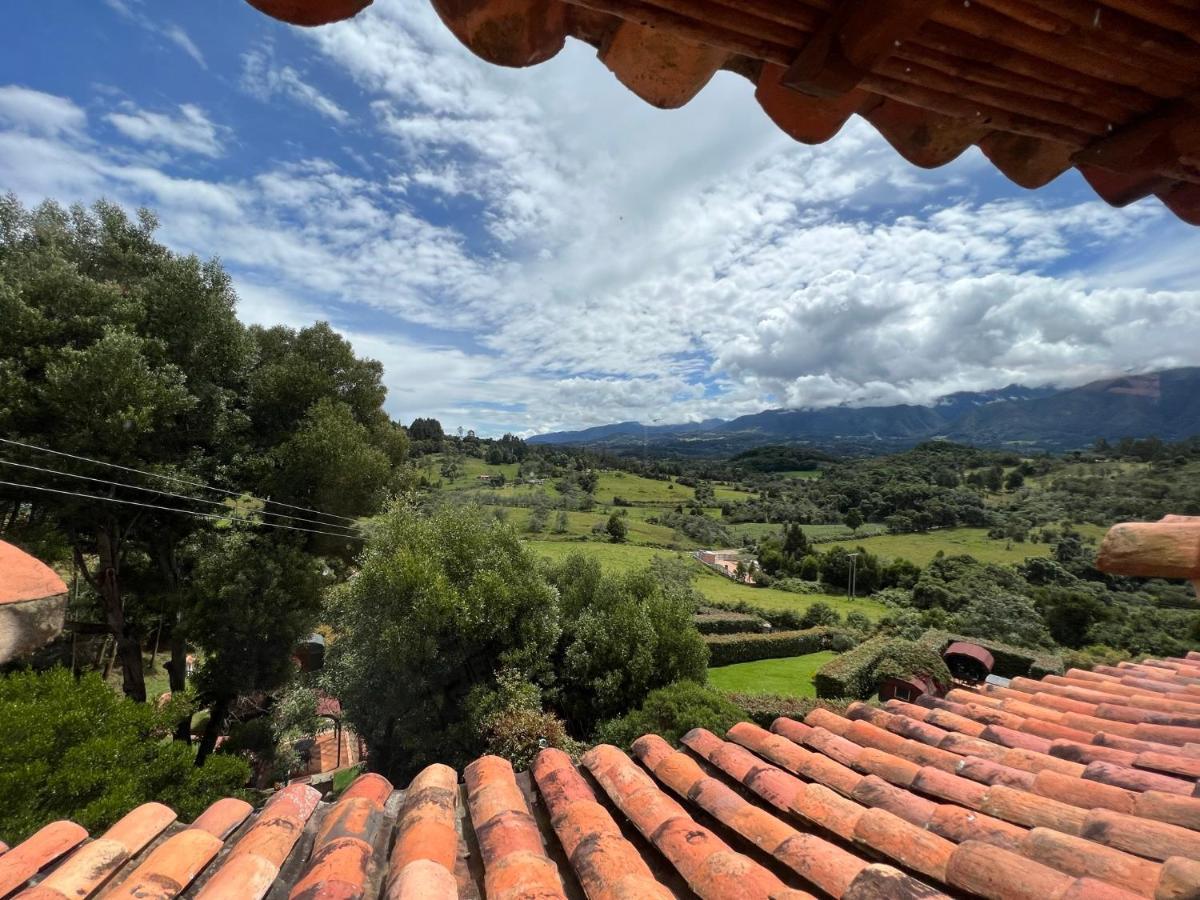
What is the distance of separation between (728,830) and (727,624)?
31175 mm

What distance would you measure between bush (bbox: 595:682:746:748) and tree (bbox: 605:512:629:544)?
4338cm

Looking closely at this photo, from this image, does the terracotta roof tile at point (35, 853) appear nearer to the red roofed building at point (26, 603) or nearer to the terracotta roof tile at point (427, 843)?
the red roofed building at point (26, 603)

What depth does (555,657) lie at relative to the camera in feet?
53.7

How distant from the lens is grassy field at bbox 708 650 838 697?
23.0 m

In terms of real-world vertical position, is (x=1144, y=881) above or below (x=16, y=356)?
below

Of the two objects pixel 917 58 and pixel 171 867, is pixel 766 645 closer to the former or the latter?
pixel 171 867

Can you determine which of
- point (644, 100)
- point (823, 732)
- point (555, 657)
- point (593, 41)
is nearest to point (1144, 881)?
point (823, 732)

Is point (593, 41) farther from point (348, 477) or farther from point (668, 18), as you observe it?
point (348, 477)

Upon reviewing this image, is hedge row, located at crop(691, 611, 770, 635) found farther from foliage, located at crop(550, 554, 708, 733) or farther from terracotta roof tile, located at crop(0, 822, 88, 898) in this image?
terracotta roof tile, located at crop(0, 822, 88, 898)

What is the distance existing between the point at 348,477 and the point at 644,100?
14.6 meters

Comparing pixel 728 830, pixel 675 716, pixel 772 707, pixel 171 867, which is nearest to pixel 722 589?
pixel 772 707

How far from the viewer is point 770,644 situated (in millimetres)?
29750

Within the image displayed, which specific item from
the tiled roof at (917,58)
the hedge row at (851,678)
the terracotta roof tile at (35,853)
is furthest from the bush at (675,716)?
the tiled roof at (917,58)

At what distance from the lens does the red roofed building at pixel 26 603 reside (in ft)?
6.95
